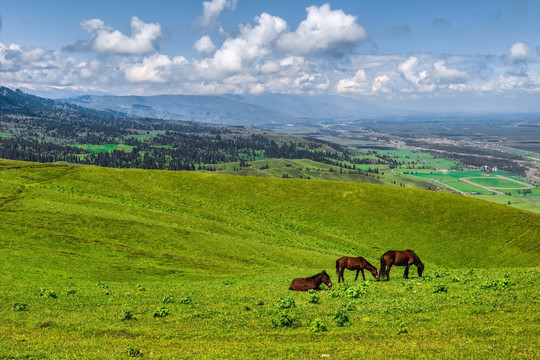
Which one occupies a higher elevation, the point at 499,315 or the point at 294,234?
Result: the point at 499,315

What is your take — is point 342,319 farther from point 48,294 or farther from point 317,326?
point 48,294

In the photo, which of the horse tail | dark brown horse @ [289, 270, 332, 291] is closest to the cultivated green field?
dark brown horse @ [289, 270, 332, 291]

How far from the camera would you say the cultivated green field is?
14898 millimetres

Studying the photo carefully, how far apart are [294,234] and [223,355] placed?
52738 mm

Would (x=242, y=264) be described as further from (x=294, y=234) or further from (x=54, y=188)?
(x=54, y=188)

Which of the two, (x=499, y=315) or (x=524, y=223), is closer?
(x=499, y=315)

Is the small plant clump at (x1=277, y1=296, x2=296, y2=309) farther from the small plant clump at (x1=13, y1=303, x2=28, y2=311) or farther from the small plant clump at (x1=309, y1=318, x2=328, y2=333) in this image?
the small plant clump at (x1=13, y1=303, x2=28, y2=311)

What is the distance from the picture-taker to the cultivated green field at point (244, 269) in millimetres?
14898

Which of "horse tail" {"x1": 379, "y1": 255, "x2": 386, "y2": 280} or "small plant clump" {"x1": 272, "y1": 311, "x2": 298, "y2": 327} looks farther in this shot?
"horse tail" {"x1": 379, "y1": 255, "x2": 386, "y2": 280}

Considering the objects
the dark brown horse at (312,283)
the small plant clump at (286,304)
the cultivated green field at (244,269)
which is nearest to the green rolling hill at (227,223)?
the cultivated green field at (244,269)

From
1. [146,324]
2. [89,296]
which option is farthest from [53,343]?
[89,296]

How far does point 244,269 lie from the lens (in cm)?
4209

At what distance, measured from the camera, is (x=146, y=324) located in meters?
18.6

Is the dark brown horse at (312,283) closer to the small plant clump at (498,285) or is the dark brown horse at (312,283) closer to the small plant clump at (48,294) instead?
the small plant clump at (498,285)
